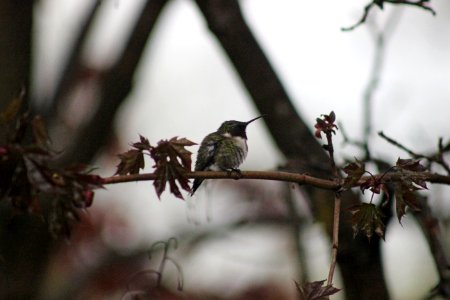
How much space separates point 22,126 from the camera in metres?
2.59

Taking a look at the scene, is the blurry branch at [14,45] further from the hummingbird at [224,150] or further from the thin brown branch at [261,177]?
the thin brown branch at [261,177]

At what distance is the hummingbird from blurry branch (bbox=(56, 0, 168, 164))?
6.25 ft

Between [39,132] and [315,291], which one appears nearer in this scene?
[39,132]

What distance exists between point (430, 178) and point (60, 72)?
6220 mm

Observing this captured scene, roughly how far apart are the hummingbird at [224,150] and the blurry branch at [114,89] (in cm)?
191

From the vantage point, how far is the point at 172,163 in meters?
3.13

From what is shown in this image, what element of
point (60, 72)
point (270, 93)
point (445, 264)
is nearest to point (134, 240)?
point (60, 72)

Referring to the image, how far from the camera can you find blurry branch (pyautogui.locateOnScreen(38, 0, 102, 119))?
8438 millimetres

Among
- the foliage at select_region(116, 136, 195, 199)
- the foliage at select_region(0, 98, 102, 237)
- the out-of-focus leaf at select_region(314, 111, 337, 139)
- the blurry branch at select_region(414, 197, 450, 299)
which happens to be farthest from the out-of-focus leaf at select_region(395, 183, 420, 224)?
the foliage at select_region(0, 98, 102, 237)

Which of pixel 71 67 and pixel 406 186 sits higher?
pixel 71 67

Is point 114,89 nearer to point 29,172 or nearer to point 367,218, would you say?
point 367,218

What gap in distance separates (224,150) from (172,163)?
2250 millimetres

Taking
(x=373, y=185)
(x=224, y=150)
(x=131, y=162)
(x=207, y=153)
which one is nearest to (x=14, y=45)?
(x=207, y=153)

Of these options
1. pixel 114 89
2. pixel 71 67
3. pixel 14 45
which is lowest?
pixel 114 89
